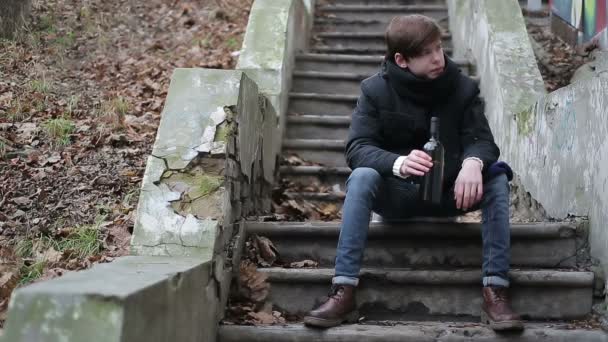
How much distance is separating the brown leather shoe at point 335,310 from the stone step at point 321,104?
285cm

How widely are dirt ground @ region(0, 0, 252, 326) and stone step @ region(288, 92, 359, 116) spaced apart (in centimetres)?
112

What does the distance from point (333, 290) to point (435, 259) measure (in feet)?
2.17

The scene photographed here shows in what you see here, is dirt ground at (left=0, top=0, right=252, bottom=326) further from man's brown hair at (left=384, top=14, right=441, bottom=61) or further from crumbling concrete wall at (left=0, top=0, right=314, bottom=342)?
man's brown hair at (left=384, top=14, right=441, bottom=61)

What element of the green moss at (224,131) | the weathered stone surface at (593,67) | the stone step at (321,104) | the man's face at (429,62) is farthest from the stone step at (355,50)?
the green moss at (224,131)

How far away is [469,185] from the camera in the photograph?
107 inches

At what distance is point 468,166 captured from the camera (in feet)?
9.03

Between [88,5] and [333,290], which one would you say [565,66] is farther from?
[88,5]

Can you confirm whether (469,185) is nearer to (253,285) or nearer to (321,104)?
(253,285)

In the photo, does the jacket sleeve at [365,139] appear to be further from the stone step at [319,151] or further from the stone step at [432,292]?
the stone step at [319,151]

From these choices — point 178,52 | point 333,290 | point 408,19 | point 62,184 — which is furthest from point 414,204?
point 178,52

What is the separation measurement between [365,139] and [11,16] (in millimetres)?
4843

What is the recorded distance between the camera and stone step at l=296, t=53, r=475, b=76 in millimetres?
5973

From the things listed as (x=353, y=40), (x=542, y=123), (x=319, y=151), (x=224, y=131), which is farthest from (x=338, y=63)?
(x=224, y=131)

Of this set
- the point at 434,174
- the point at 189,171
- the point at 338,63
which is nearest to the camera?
the point at 434,174
